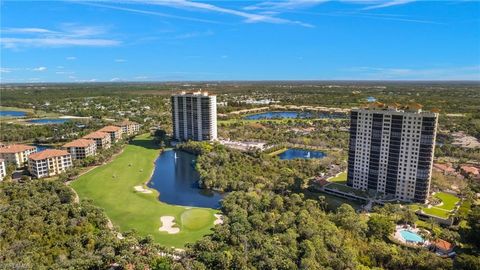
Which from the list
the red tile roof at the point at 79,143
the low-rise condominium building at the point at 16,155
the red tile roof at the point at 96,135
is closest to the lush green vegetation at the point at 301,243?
the red tile roof at the point at 79,143

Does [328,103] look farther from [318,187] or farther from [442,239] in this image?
[442,239]

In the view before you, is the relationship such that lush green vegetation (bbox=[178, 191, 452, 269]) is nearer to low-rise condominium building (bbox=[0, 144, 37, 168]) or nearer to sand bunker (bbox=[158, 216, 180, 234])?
sand bunker (bbox=[158, 216, 180, 234])

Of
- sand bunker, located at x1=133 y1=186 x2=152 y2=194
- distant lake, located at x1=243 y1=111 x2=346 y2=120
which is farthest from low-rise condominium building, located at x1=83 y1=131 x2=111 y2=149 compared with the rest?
distant lake, located at x1=243 y1=111 x2=346 y2=120

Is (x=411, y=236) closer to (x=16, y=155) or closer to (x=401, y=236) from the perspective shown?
(x=401, y=236)

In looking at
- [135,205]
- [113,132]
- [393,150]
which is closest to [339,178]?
[393,150]

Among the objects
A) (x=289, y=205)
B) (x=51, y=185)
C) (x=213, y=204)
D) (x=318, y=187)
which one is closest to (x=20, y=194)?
(x=51, y=185)
